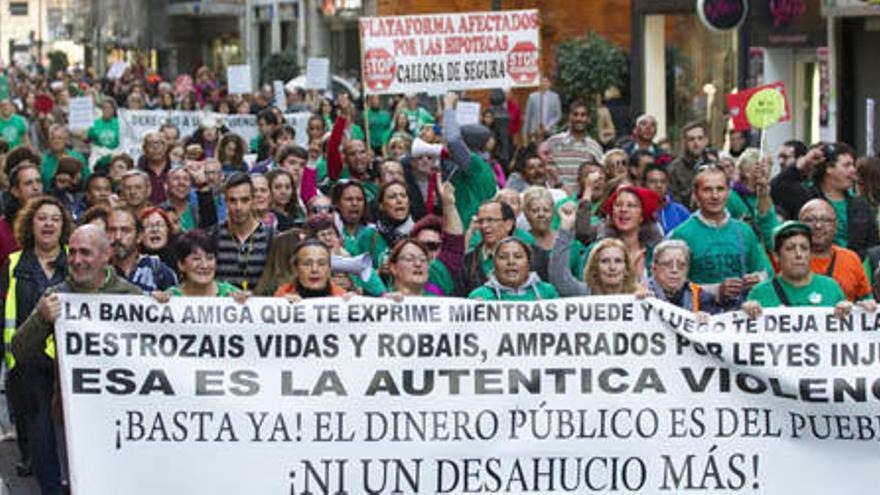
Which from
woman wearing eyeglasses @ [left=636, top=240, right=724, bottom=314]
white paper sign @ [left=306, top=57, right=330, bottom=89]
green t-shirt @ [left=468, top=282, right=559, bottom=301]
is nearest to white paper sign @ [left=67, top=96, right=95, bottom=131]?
white paper sign @ [left=306, top=57, right=330, bottom=89]

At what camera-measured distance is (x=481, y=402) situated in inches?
344

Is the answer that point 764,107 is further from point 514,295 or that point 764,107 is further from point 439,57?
point 514,295

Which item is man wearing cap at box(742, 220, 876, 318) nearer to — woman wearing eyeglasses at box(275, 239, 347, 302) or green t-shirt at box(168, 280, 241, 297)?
woman wearing eyeglasses at box(275, 239, 347, 302)

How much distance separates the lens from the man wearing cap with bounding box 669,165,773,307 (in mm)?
11008

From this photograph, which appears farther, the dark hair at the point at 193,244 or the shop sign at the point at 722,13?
the shop sign at the point at 722,13

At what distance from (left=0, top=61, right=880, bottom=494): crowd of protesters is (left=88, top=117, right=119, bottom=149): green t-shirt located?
21.2 ft

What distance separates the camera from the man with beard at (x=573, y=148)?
57.7ft

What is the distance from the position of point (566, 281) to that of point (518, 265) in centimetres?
130

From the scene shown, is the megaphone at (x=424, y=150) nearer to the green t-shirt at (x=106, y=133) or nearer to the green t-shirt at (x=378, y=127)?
the green t-shirt at (x=106, y=133)

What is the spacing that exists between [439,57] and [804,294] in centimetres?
1006

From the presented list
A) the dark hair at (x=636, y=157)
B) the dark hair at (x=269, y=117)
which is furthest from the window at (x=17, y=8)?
the dark hair at (x=636, y=157)

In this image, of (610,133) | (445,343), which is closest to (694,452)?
(445,343)

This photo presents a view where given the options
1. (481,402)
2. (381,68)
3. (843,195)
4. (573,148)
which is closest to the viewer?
(481,402)

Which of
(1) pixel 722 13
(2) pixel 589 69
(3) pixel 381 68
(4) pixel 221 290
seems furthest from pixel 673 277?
(2) pixel 589 69
